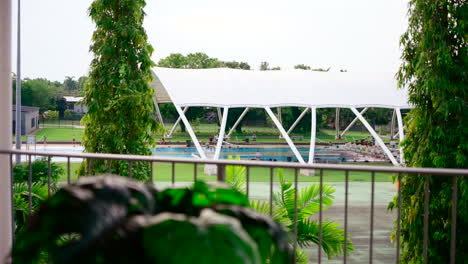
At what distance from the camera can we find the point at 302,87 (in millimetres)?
23016

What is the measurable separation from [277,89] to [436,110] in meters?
15.7

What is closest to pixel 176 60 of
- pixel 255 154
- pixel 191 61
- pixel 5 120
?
pixel 191 61

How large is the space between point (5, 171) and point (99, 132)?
596 centimetres

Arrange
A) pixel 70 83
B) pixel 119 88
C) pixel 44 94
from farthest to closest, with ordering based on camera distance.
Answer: pixel 70 83 < pixel 44 94 < pixel 119 88

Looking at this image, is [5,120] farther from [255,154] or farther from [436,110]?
[255,154]

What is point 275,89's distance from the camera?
22.8m

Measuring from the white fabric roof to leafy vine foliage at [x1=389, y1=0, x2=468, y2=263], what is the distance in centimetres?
1381

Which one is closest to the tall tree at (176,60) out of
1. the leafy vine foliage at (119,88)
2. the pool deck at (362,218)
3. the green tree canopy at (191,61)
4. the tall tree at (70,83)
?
the green tree canopy at (191,61)

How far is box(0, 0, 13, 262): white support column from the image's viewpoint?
3.44 metres

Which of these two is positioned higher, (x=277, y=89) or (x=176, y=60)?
(x=176, y=60)

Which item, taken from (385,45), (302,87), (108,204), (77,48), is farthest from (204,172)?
(385,45)

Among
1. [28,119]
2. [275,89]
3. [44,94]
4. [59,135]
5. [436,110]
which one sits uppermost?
[44,94]

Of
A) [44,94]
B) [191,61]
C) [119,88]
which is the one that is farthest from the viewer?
[191,61]

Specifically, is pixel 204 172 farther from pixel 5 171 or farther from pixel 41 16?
pixel 41 16
